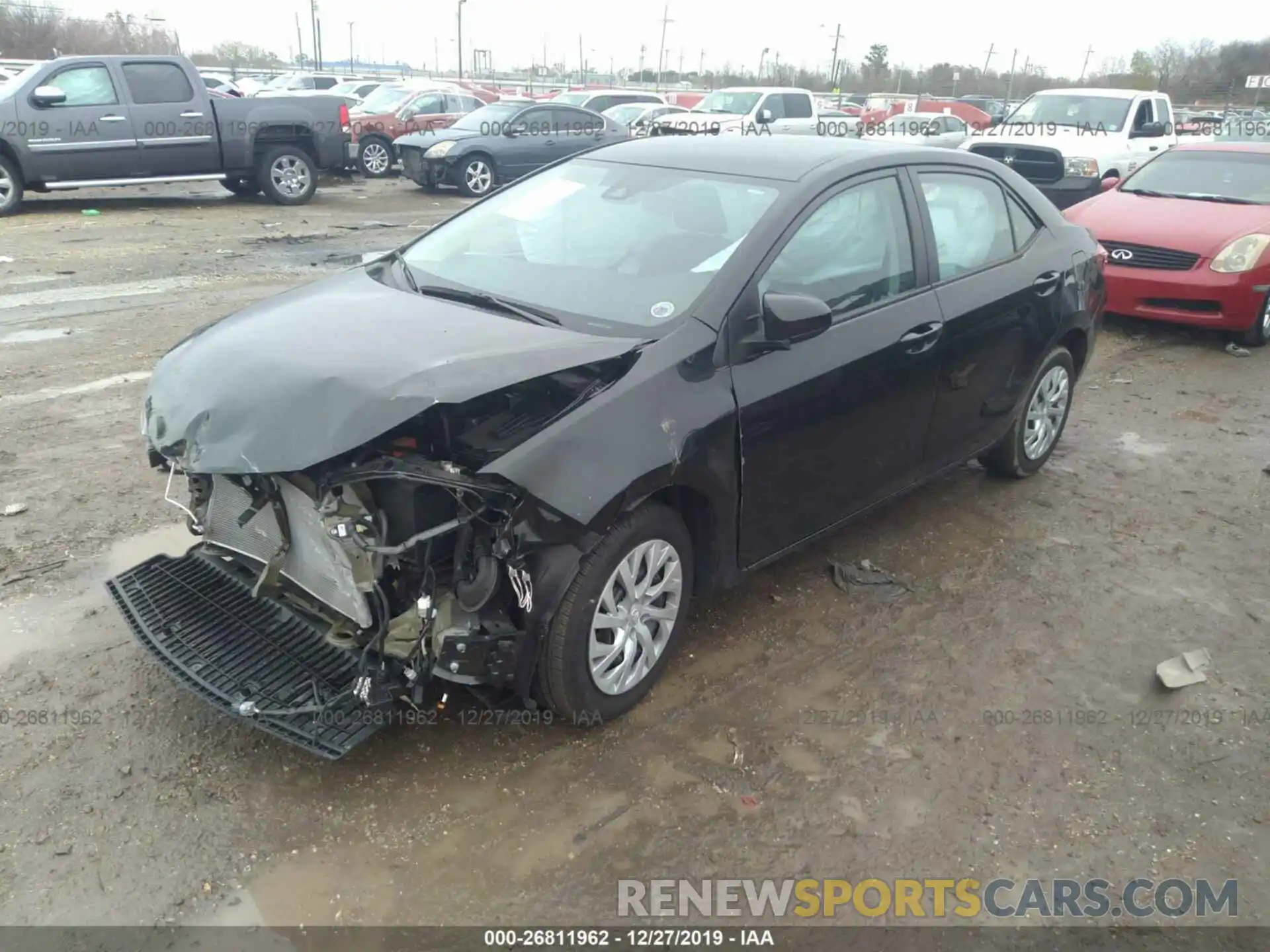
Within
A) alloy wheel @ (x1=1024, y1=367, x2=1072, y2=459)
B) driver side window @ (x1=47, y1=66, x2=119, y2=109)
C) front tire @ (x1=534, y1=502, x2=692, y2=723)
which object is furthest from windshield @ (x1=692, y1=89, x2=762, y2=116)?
front tire @ (x1=534, y1=502, x2=692, y2=723)

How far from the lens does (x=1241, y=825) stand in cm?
299

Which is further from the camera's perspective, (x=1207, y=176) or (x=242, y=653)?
(x=1207, y=176)

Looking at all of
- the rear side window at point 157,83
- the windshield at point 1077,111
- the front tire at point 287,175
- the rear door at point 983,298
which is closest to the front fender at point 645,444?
the rear door at point 983,298

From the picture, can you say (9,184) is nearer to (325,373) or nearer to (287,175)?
(287,175)

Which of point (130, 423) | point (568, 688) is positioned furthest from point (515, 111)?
point (568, 688)

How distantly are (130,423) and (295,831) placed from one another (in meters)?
3.56

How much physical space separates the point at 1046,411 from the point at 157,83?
12.5 metres

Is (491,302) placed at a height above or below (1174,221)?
Answer: above

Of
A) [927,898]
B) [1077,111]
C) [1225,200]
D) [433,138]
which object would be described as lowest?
[927,898]

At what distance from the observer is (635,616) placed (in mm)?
3221

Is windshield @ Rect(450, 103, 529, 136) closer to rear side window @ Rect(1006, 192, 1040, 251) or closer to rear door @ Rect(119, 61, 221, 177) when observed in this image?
rear door @ Rect(119, 61, 221, 177)

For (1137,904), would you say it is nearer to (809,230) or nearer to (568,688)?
(568,688)

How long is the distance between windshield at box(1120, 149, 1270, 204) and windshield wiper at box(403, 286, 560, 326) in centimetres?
775

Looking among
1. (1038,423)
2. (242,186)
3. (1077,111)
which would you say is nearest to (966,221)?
(1038,423)
